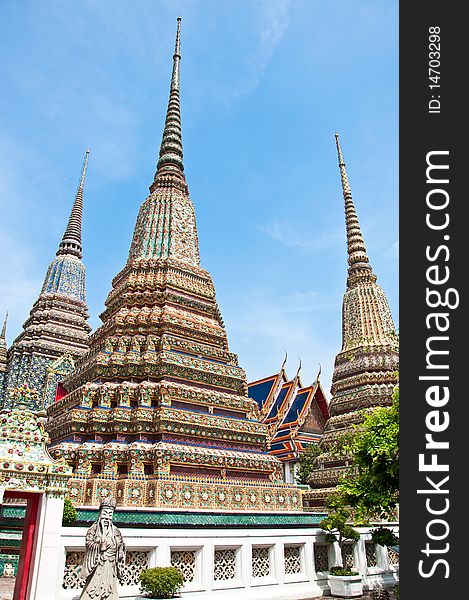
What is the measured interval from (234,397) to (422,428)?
1037 cm

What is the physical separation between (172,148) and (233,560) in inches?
703

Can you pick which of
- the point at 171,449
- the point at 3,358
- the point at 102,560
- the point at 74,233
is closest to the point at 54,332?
the point at 3,358

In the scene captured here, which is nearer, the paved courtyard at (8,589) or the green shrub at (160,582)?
the green shrub at (160,582)

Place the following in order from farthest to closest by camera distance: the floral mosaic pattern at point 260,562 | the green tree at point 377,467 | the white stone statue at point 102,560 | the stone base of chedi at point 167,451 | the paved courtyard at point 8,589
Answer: the stone base of chedi at point 167,451
the floral mosaic pattern at point 260,562
the green tree at point 377,467
the paved courtyard at point 8,589
the white stone statue at point 102,560

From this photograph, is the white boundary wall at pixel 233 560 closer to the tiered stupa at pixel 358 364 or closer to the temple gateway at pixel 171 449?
the temple gateway at pixel 171 449

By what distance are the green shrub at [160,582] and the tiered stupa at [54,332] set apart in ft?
57.0

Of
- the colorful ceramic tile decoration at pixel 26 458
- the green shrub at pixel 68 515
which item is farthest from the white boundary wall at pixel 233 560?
the colorful ceramic tile decoration at pixel 26 458

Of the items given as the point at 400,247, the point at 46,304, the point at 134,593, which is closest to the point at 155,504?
the point at 134,593

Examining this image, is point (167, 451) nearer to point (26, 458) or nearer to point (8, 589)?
point (8, 589)

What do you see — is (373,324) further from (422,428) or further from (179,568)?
(422,428)

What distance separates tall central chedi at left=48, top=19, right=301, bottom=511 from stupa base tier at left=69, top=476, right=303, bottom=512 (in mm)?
24

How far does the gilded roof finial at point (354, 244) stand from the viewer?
27.6 m

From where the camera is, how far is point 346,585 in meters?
10.0

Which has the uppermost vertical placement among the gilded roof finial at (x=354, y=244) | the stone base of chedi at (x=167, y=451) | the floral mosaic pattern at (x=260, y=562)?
the gilded roof finial at (x=354, y=244)
